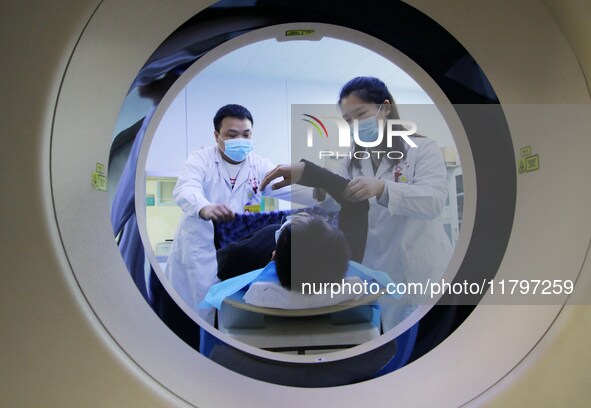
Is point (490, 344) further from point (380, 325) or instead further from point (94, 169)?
point (380, 325)

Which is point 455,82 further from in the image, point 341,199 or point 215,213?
point 215,213

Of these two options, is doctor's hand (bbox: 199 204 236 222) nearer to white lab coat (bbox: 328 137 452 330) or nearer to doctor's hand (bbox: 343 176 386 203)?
doctor's hand (bbox: 343 176 386 203)

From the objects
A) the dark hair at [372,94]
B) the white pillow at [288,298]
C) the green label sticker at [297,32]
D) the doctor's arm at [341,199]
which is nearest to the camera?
the green label sticker at [297,32]

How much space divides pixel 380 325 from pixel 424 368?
1.18 meters

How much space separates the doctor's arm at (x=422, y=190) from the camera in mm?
1912

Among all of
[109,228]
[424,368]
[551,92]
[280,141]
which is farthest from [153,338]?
[280,141]

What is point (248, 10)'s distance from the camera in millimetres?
1083

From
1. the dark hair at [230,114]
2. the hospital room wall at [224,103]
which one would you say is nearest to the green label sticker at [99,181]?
the dark hair at [230,114]

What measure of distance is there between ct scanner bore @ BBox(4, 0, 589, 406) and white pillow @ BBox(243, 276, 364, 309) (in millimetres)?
990

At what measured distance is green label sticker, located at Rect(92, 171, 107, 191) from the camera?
597 mm

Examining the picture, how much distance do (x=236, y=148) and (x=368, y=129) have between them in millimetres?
815

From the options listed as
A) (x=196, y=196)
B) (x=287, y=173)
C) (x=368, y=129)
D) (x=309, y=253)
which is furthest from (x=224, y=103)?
(x=309, y=253)

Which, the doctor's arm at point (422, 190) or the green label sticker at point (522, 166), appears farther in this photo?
the doctor's arm at point (422, 190)

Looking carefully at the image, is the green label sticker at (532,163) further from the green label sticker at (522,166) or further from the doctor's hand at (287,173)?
the doctor's hand at (287,173)
